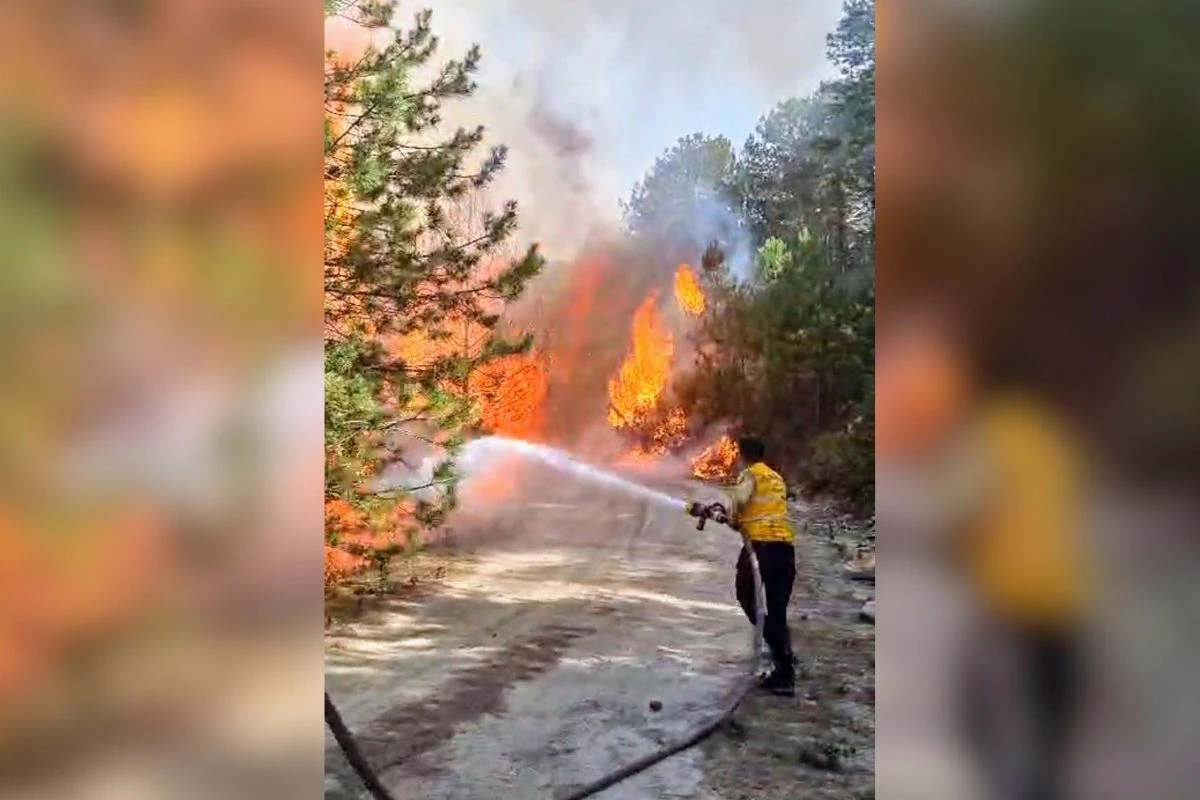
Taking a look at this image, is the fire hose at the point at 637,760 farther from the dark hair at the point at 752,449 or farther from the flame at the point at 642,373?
the flame at the point at 642,373

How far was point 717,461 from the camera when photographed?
1700 mm

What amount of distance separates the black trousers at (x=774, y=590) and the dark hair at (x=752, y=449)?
0.53 ft

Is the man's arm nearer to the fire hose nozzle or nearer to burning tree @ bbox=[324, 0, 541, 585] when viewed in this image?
the fire hose nozzle

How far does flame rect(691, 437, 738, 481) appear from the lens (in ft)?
5.55

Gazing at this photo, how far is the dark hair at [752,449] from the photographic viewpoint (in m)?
1.69

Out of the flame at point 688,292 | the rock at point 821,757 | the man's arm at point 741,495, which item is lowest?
the rock at point 821,757

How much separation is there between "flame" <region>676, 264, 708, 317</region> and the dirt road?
35 cm
